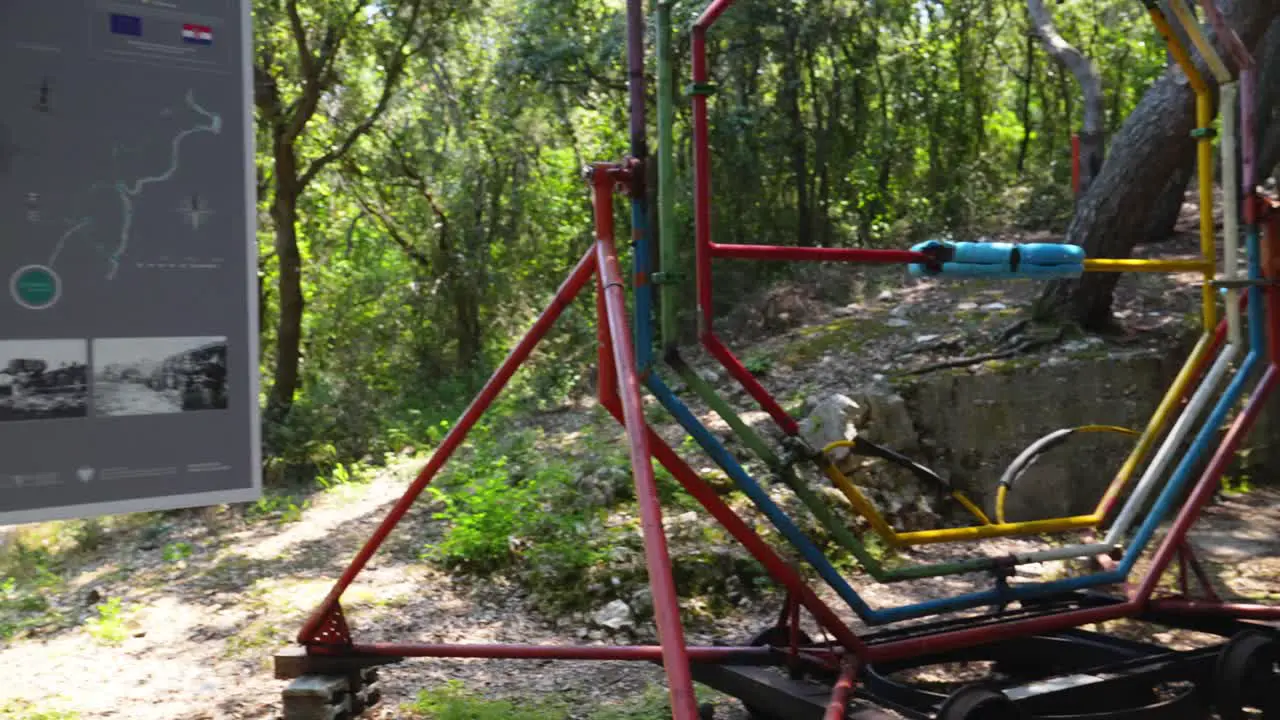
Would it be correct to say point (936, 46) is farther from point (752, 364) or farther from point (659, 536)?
point (659, 536)

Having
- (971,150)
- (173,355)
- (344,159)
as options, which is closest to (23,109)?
(173,355)

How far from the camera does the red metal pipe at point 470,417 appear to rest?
291cm

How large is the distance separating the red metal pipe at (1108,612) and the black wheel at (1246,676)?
1.04 feet

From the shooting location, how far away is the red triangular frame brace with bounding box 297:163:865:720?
2094 millimetres

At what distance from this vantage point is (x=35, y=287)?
7.93 ft

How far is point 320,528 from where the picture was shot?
6.60 metres

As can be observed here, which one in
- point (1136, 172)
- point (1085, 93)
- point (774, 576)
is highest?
point (1085, 93)

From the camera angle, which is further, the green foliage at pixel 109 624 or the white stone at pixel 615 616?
the green foliage at pixel 109 624

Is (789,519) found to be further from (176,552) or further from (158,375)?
(176,552)

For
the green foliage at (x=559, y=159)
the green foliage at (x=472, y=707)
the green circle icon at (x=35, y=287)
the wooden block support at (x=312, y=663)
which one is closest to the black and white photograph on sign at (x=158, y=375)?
the green circle icon at (x=35, y=287)

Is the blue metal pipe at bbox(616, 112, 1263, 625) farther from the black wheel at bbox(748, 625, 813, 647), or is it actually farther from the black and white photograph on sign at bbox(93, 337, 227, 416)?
the black and white photograph on sign at bbox(93, 337, 227, 416)

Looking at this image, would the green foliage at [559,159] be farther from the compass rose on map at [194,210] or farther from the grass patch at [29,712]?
the compass rose on map at [194,210]

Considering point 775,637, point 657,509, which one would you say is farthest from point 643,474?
point 775,637

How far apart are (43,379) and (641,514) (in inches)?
54.7
